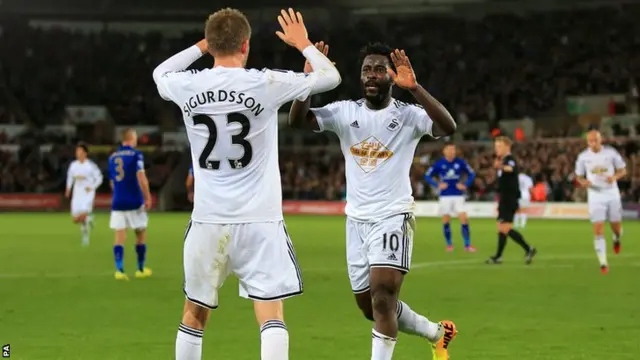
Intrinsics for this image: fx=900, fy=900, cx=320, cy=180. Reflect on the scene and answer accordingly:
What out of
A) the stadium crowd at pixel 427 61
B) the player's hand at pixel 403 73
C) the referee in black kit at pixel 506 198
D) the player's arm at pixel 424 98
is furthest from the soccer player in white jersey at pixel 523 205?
the player's hand at pixel 403 73

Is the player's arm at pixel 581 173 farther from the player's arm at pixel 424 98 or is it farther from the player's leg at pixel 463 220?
the player's arm at pixel 424 98

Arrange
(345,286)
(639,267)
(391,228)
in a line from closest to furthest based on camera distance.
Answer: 1. (391,228)
2. (345,286)
3. (639,267)

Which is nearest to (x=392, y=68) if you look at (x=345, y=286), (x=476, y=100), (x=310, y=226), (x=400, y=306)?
(x=400, y=306)

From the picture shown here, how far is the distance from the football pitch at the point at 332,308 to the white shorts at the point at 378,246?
3.96 feet

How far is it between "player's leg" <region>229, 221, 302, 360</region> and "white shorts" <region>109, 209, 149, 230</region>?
922 centimetres

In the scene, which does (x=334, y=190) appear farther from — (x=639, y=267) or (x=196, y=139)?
(x=196, y=139)

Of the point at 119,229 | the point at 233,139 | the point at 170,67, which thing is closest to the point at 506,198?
the point at 119,229

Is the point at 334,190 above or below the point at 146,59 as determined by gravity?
below

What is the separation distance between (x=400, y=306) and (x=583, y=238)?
18.8 metres

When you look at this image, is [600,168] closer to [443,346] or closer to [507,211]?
[507,211]

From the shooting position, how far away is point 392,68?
711 cm

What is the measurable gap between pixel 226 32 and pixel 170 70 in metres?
0.67

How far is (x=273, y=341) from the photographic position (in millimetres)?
5359

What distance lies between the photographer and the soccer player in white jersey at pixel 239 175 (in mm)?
5387
